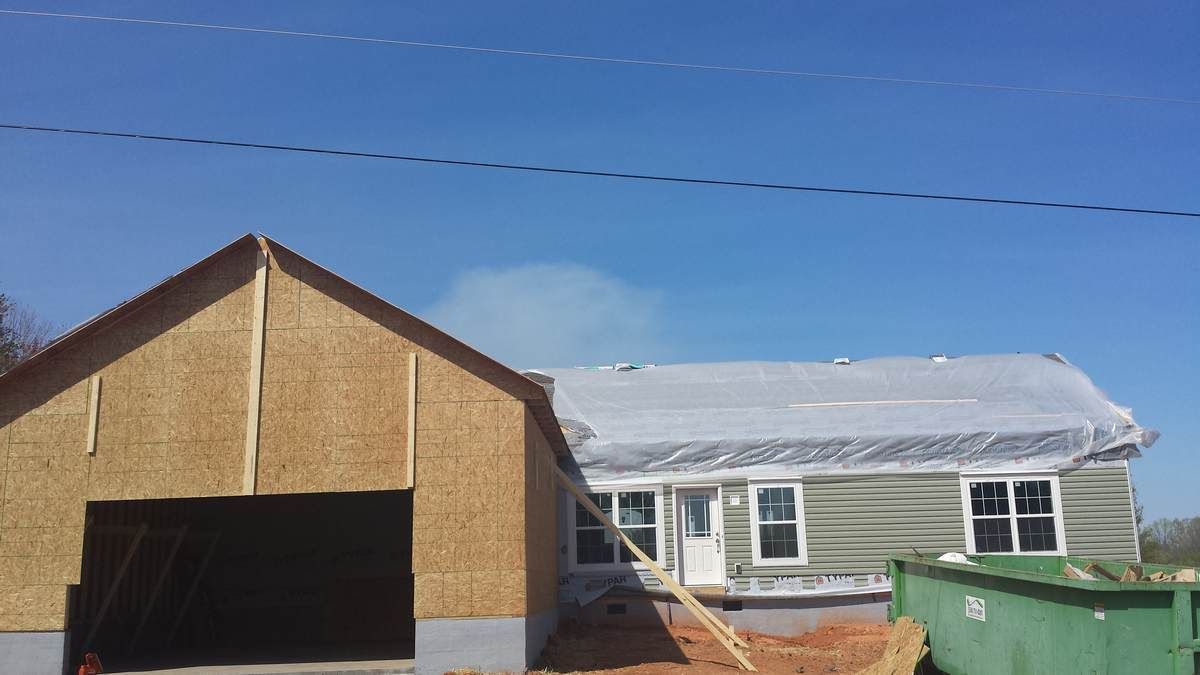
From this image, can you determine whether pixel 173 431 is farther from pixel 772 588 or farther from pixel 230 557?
pixel 772 588

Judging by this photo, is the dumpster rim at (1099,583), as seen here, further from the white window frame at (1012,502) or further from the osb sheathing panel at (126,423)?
the white window frame at (1012,502)

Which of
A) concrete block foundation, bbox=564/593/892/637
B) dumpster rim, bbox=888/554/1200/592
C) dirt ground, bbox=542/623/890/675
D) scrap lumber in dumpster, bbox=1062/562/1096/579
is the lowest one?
dirt ground, bbox=542/623/890/675

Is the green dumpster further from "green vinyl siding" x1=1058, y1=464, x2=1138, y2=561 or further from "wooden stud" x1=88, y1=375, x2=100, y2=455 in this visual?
"wooden stud" x1=88, y1=375, x2=100, y2=455

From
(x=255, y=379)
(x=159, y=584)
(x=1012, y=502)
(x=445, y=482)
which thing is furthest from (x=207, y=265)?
(x=1012, y=502)

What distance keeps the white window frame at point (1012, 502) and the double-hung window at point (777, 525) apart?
317 centimetres

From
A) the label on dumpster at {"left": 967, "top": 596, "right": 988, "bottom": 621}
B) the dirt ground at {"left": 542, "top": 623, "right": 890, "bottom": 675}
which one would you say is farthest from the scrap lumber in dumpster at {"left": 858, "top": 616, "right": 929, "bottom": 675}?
the dirt ground at {"left": 542, "top": 623, "right": 890, "bottom": 675}

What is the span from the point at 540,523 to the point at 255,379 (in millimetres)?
4848

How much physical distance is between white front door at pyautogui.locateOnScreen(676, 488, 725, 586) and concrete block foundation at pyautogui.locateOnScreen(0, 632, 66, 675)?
10687 mm

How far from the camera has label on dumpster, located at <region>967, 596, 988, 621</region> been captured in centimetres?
1031

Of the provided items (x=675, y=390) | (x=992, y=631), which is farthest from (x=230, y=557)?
(x=992, y=631)

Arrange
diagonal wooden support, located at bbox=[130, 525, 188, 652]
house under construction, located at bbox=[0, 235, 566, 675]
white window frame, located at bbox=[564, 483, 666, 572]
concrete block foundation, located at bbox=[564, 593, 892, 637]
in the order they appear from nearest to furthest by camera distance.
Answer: house under construction, located at bbox=[0, 235, 566, 675] → diagonal wooden support, located at bbox=[130, 525, 188, 652] → concrete block foundation, located at bbox=[564, 593, 892, 637] → white window frame, located at bbox=[564, 483, 666, 572]

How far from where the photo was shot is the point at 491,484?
44.4ft

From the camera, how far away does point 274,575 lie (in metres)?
21.5

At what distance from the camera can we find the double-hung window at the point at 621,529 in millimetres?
19641
